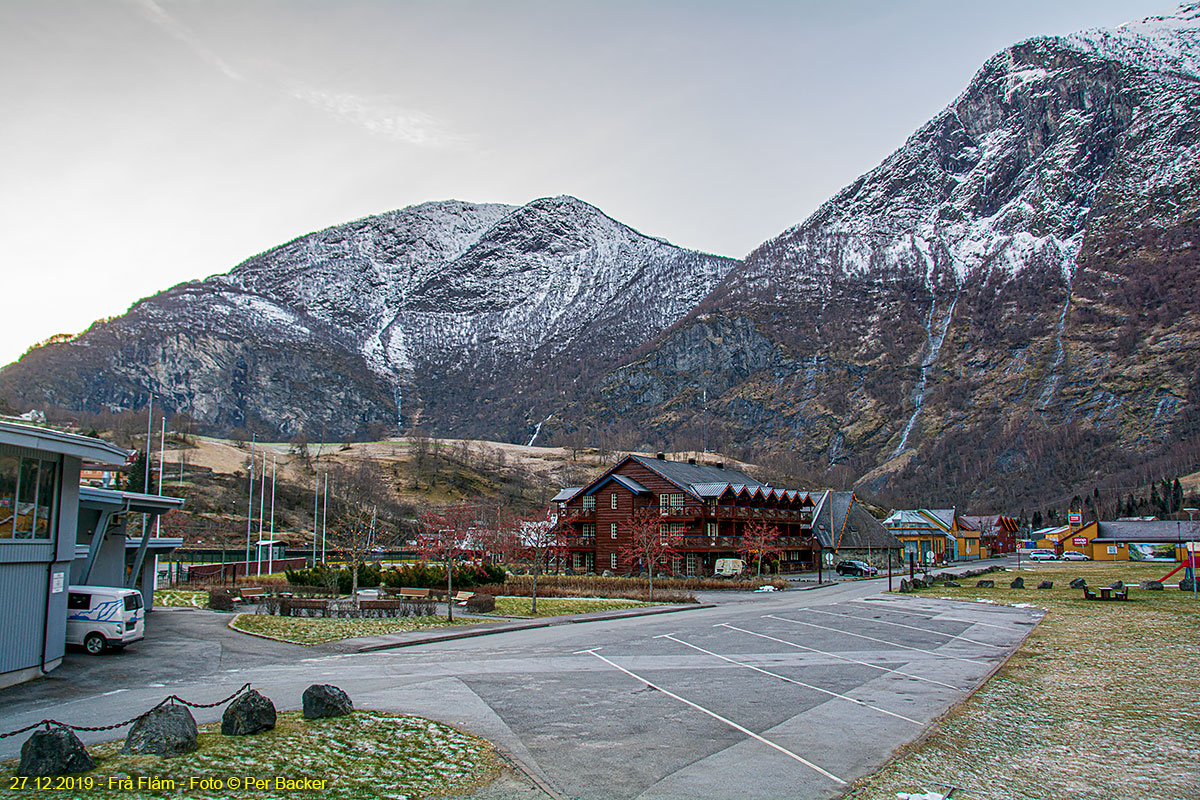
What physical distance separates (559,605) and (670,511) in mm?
28593

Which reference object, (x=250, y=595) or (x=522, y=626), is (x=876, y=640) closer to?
(x=522, y=626)

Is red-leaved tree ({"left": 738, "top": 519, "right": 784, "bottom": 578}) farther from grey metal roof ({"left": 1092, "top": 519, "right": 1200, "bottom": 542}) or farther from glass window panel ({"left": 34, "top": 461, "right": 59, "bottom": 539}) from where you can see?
grey metal roof ({"left": 1092, "top": 519, "right": 1200, "bottom": 542})

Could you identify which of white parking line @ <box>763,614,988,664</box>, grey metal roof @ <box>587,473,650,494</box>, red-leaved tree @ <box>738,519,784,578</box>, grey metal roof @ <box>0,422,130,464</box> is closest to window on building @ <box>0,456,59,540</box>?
grey metal roof @ <box>0,422,130,464</box>

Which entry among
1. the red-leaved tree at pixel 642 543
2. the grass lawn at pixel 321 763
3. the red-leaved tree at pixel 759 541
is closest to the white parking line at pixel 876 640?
the grass lawn at pixel 321 763

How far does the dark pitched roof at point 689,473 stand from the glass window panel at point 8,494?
185ft

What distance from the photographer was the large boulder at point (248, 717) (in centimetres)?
1247

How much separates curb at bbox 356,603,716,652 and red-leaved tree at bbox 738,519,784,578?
2364 cm

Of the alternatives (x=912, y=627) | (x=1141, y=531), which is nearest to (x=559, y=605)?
(x=912, y=627)

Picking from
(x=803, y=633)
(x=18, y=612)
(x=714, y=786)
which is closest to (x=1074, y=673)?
(x=803, y=633)

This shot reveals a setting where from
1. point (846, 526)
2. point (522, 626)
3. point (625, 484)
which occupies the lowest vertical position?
point (522, 626)

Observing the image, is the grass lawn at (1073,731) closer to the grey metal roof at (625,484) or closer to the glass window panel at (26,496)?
the glass window panel at (26,496)

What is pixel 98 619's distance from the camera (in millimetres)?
23031

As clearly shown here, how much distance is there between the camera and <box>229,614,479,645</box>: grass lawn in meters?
27.6

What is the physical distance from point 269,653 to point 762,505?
5647 cm
